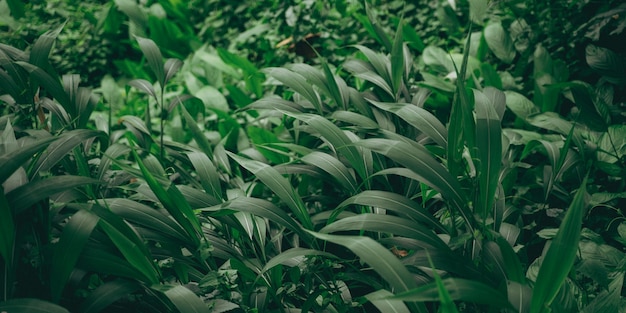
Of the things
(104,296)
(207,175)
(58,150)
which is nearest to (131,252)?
(104,296)

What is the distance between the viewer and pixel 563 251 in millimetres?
870

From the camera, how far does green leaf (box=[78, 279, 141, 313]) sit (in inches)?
40.3

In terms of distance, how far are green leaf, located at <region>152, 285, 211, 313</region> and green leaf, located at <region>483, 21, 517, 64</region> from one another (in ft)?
5.93

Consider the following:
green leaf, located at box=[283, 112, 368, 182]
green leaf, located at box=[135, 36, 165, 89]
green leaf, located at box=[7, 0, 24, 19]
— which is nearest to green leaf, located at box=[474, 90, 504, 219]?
green leaf, located at box=[283, 112, 368, 182]

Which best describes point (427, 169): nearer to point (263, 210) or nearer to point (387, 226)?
point (387, 226)

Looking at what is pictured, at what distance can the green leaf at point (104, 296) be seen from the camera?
1022 mm

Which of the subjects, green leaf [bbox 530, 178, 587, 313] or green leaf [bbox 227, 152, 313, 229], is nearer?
green leaf [bbox 530, 178, 587, 313]

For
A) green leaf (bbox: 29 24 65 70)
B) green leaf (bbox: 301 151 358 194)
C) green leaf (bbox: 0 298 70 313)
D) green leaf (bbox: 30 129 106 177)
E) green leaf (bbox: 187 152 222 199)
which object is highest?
green leaf (bbox: 29 24 65 70)

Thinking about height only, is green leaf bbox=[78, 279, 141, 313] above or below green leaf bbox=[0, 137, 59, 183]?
below

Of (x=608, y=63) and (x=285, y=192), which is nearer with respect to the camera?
(x=285, y=192)

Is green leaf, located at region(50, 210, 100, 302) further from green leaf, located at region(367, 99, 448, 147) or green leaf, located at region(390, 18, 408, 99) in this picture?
green leaf, located at region(390, 18, 408, 99)

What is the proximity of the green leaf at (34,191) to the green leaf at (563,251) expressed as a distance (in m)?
0.85

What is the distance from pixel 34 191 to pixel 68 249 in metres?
0.13

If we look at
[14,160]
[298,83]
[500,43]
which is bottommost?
[500,43]
